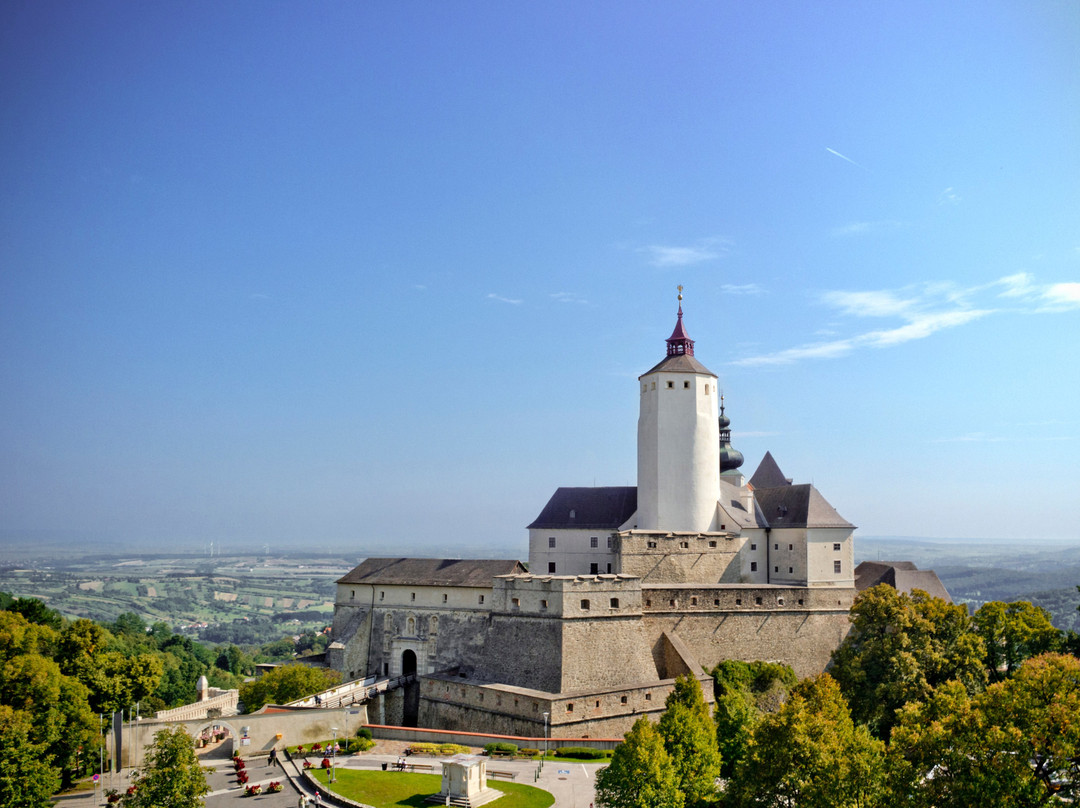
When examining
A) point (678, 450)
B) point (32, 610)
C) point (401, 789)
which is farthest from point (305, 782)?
point (32, 610)

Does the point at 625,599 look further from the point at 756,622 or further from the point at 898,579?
the point at 898,579

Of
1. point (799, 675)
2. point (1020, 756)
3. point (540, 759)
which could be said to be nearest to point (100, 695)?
point (540, 759)

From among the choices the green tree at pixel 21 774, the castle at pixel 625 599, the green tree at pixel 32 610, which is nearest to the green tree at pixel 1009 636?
the castle at pixel 625 599

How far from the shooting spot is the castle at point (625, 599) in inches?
1756

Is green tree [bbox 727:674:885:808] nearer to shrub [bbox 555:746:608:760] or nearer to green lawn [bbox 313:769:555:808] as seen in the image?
green lawn [bbox 313:769:555:808]

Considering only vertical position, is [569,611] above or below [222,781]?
above

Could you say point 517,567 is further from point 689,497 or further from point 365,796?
point 365,796

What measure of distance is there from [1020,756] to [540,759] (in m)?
20.8

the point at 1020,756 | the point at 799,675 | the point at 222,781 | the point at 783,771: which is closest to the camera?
the point at 1020,756

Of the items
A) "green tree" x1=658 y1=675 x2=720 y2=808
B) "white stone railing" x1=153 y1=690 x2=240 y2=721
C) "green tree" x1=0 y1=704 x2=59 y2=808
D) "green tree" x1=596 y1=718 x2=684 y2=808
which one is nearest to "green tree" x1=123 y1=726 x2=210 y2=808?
"green tree" x1=0 y1=704 x2=59 y2=808

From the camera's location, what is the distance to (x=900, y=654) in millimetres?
44406

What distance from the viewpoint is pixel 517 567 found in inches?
2146

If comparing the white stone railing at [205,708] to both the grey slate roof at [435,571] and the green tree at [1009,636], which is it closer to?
the grey slate roof at [435,571]

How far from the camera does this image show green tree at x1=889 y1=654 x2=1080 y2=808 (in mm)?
21922
